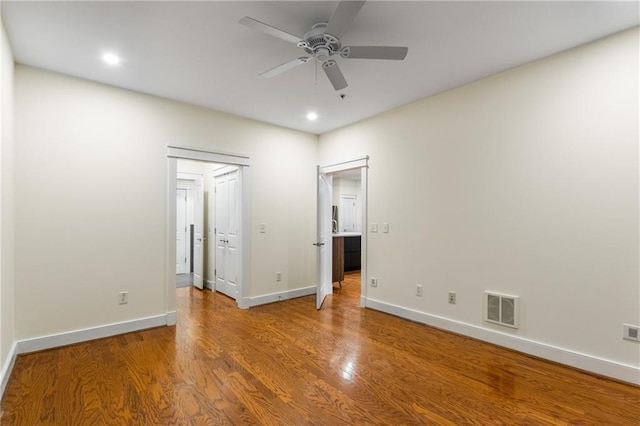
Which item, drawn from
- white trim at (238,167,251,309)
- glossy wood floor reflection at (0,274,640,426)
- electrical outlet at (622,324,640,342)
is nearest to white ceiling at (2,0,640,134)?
white trim at (238,167,251,309)

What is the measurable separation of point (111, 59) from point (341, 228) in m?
6.37

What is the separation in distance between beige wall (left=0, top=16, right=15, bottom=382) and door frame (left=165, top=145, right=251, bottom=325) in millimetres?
1342

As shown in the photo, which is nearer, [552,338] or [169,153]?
[552,338]

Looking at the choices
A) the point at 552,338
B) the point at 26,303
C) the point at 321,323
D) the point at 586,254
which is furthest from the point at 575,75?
the point at 26,303

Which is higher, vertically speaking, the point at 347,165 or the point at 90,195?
the point at 347,165

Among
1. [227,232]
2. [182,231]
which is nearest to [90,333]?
[227,232]

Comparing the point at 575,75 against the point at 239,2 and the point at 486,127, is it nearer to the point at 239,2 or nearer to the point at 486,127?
the point at 486,127

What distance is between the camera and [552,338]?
283 centimetres

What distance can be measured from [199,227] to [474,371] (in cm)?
479

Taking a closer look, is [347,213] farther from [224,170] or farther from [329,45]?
[329,45]

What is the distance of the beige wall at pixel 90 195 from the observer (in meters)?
2.99

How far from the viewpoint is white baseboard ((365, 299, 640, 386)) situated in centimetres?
247

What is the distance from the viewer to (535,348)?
114 inches

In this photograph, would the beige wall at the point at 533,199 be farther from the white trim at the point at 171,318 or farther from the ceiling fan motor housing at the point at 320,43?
the white trim at the point at 171,318
